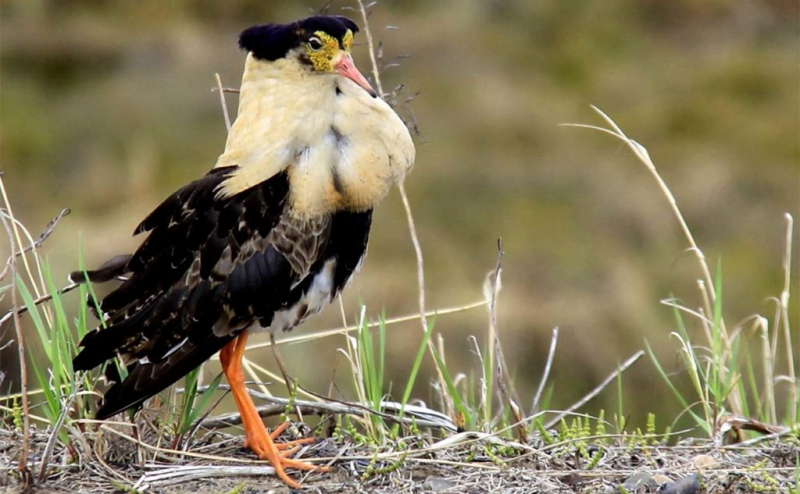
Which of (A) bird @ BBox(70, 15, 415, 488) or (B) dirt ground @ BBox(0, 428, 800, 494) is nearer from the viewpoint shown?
(B) dirt ground @ BBox(0, 428, 800, 494)

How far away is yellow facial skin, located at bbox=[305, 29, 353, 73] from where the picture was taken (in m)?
3.80

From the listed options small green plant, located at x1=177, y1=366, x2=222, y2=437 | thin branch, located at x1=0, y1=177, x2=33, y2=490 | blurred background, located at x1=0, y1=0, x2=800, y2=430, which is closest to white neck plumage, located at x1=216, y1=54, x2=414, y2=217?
small green plant, located at x1=177, y1=366, x2=222, y2=437

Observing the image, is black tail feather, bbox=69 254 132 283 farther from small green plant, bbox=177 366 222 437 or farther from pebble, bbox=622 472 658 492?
pebble, bbox=622 472 658 492

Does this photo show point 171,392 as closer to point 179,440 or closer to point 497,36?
point 179,440

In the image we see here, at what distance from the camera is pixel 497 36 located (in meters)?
11.4

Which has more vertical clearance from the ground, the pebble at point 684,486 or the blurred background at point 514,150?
the pebble at point 684,486

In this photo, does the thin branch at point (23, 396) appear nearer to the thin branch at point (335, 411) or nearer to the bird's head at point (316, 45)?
the thin branch at point (335, 411)

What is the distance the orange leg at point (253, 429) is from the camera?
140 inches

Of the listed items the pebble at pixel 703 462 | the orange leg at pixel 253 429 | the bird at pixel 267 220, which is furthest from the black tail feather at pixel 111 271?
the pebble at pixel 703 462

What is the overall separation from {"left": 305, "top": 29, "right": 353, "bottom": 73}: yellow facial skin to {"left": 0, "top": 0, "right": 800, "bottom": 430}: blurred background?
3.06 metres

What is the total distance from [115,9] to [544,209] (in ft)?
13.5

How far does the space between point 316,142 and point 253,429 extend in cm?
82

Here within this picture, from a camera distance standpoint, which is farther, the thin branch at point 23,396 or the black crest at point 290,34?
the black crest at point 290,34

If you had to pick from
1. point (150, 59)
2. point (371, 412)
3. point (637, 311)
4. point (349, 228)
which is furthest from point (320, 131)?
point (150, 59)
